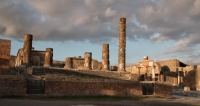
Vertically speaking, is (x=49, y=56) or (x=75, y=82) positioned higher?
(x=49, y=56)

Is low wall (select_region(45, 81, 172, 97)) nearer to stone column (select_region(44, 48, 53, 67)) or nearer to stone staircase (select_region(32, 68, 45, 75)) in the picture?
stone staircase (select_region(32, 68, 45, 75))

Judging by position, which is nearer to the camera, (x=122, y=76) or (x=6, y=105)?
(x=6, y=105)

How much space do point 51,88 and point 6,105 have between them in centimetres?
589

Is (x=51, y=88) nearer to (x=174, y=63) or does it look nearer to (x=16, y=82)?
(x=16, y=82)

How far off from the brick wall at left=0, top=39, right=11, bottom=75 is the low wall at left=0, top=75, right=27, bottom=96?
5266 millimetres

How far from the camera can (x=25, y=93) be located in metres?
15.0

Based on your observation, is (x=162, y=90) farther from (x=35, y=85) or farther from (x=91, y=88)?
(x=35, y=85)

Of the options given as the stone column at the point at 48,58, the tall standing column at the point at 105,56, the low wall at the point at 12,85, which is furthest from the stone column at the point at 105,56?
the low wall at the point at 12,85

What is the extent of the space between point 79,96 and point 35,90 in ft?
9.49

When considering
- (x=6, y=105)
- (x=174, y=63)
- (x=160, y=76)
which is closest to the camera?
(x=6, y=105)

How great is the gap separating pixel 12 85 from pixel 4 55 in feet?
19.3

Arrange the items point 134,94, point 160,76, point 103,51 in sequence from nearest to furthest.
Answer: point 134,94 → point 103,51 → point 160,76

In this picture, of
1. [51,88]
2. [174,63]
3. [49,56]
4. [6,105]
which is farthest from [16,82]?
[174,63]

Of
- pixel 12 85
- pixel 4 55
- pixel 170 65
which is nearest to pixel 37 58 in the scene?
pixel 4 55
